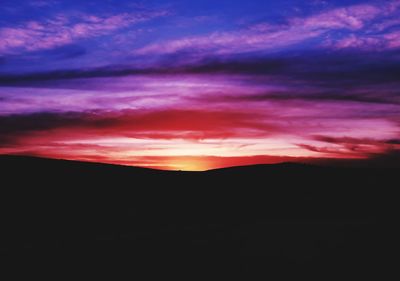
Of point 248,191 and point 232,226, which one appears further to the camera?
point 248,191

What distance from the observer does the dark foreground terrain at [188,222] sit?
959 centimetres

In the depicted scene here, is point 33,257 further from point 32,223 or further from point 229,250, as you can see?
point 32,223

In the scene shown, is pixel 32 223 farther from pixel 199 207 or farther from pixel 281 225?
pixel 281 225

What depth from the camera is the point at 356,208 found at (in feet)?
62.6

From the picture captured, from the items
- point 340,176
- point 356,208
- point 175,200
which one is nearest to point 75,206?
point 175,200

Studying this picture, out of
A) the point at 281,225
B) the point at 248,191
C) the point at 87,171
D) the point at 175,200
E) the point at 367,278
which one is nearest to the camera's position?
the point at 367,278

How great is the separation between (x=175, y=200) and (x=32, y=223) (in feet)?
24.3

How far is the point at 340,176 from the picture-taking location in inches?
1223

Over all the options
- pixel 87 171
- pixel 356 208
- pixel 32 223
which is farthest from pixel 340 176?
pixel 32 223

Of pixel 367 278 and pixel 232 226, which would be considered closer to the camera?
pixel 367 278

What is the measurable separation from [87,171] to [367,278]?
21.7 m

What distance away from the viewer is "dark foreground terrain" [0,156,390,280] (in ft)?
31.5

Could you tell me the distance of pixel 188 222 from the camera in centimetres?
1628

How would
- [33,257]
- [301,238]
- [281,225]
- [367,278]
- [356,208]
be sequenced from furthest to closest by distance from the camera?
[356,208], [281,225], [301,238], [33,257], [367,278]
